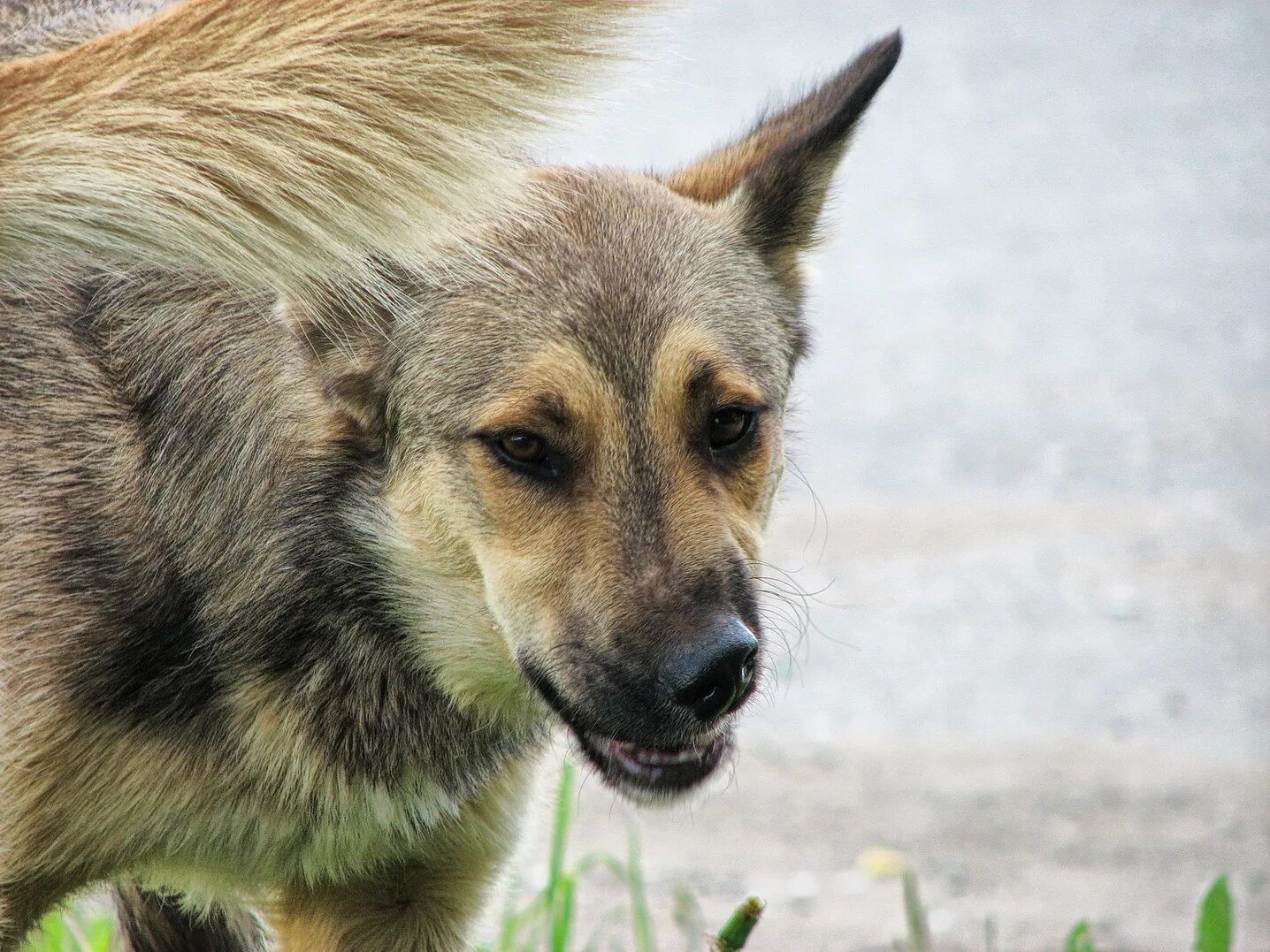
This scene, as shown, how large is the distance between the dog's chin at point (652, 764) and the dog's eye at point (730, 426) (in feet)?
1.63

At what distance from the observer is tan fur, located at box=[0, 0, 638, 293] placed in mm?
1763

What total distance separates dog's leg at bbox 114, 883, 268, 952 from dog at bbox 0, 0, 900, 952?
69 cm

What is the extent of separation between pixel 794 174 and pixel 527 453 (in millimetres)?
899

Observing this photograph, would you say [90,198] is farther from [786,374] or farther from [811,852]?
[811,852]

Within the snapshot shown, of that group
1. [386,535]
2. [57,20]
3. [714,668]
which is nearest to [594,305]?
[386,535]

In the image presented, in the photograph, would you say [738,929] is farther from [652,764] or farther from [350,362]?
[350,362]

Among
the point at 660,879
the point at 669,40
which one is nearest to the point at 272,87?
the point at 669,40

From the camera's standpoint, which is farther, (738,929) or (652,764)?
(652,764)

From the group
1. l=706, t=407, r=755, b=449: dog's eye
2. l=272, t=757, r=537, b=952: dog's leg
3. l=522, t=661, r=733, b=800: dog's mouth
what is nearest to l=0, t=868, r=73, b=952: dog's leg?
l=272, t=757, r=537, b=952: dog's leg

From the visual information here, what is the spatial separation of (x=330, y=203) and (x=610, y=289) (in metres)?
1.16

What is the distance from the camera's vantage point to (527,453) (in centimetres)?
281

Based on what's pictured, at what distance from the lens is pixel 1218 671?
6.55 m

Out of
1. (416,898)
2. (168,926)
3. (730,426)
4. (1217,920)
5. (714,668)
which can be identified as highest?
(730,426)

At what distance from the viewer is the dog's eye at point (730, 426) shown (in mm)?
2902
